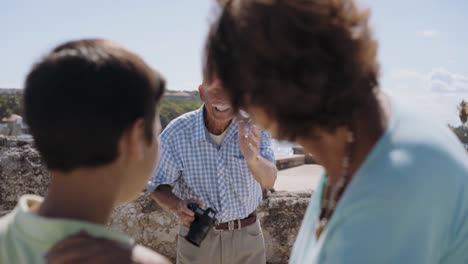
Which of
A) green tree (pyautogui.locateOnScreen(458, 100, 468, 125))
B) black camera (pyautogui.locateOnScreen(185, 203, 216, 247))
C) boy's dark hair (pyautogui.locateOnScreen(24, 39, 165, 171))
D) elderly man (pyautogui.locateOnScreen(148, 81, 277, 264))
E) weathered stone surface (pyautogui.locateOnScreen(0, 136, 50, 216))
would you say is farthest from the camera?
green tree (pyautogui.locateOnScreen(458, 100, 468, 125))

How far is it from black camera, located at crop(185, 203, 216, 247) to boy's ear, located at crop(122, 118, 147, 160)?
1.91 m

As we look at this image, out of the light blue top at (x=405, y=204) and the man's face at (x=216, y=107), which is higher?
the light blue top at (x=405, y=204)

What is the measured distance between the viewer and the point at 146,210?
421 cm

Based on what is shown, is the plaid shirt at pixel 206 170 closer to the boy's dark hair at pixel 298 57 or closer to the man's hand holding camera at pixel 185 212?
the man's hand holding camera at pixel 185 212

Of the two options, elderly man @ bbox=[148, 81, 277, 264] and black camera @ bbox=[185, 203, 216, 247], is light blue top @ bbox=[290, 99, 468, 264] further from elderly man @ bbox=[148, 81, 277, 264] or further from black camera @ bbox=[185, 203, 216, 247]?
elderly man @ bbox=[148, 81, 277, 264]

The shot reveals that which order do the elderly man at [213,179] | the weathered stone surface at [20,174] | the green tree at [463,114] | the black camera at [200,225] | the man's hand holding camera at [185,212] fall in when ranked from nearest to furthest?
the black camera at [200,225], the man's hand holding camera at [185,212], the elderly man at [213,179], the weathered stone surface at [20,174], the green tree at [463,114]

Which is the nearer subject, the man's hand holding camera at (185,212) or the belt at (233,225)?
the man's hand holding camera at (185,212)

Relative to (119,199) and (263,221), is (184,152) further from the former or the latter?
(119,199)

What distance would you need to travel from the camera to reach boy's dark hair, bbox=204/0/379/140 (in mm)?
1284

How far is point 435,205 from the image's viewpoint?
4.21 feet

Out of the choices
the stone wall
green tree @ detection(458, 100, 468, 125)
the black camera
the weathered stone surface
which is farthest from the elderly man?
green tree @ detection(458, 100, 468, 125)

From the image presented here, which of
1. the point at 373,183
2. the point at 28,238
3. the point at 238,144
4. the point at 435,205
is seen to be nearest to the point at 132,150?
the point at 28,238

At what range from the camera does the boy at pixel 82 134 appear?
47.6 inches

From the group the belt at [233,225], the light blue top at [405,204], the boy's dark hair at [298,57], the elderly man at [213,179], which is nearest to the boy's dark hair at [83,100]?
the boy's dark hair at [298,57]
